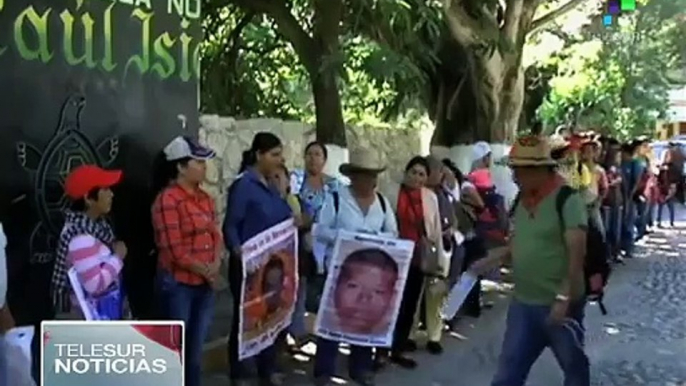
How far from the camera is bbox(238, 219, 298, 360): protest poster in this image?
8477mm

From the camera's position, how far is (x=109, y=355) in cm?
401

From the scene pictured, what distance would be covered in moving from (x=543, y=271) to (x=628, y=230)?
44.0 feet

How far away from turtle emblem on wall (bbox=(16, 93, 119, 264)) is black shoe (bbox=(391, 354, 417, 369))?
3672mm

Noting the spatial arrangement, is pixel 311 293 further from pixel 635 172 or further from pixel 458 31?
pixel 635 172

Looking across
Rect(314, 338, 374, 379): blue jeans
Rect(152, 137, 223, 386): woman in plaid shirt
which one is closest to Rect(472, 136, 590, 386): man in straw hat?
Rect(152, 137, 223, 386): woman in plaid shirt

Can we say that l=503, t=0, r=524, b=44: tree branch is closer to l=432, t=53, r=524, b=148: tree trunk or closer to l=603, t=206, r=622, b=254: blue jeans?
l=432, t=53, r=524, b=148: tree trunk

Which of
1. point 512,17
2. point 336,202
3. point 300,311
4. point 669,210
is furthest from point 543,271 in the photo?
point 669,210

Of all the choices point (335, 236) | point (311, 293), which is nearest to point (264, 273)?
point (335, 236)

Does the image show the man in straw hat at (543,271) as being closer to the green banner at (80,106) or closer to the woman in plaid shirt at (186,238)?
the woman in plaid shirt at (186,238)

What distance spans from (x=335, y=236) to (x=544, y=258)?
8.39 feet

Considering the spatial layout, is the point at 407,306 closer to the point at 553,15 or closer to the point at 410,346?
the point at 410,346

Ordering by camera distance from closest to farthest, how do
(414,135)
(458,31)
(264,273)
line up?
(264,273) < (458,31) < (414,135)

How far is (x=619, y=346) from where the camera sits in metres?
11.6

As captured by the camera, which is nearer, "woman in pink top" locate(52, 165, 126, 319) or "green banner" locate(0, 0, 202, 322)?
"woman in pink top" locate(52, 165, 126, 319)
